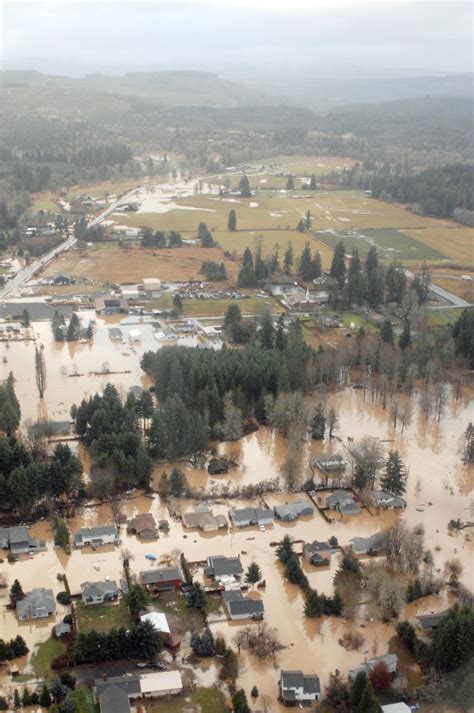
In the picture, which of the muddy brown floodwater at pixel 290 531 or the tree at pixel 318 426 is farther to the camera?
the tree at pixel 318 426

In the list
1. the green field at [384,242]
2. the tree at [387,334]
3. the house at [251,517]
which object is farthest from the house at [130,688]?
the green field at [384,242]

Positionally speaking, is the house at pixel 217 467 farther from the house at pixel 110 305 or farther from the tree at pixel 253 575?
the house at pixel 110 305

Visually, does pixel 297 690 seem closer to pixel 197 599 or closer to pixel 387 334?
pixel 197 599

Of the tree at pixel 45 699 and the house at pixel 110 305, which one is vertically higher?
the house at pixel 110 305

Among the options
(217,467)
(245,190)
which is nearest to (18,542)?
(217,467)

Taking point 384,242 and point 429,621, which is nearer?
point 429,621

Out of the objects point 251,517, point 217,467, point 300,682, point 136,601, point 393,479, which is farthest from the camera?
point 217,467
